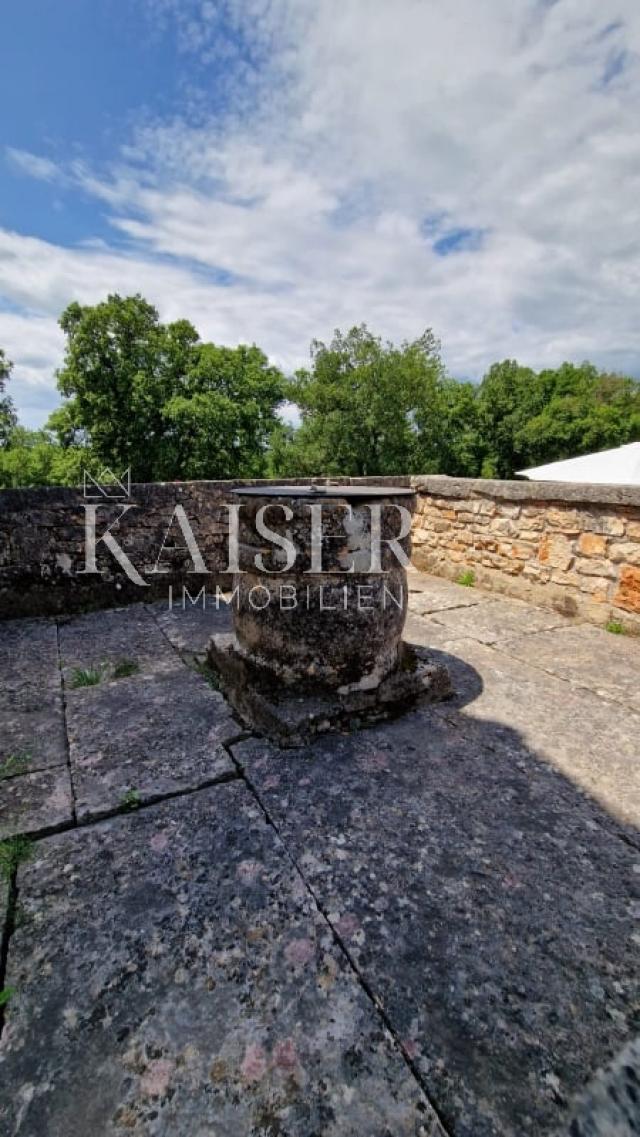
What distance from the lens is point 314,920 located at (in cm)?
149

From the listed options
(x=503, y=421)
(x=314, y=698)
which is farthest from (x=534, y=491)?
(x=503, y=421)

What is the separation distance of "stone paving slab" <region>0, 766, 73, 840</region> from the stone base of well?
2.90 ft

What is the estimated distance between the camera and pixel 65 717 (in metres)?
2.62

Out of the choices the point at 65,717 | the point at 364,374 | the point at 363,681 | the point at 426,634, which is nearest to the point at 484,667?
the point at 426,634

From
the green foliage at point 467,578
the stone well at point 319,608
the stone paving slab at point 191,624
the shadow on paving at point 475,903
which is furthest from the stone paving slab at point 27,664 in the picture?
the green foliage at point 467,578

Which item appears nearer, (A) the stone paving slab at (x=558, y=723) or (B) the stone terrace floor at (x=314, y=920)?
(B) the stone terrace floor at (x=314, y=920)

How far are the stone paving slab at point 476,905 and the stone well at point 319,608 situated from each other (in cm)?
26

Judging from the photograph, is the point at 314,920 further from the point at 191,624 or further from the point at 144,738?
the point at 191,624

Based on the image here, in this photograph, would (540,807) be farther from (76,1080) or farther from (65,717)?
(65,717)

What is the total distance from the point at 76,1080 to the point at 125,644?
2.73 meters

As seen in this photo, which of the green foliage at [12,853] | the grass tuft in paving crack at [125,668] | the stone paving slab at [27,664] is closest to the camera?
the green foliage at [12,853]

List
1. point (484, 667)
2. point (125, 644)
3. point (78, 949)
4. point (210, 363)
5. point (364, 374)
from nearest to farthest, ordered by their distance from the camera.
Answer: point (78, 949) < point (484, 667) < point (125, 644) < point (210, 363) < point (364, 374)

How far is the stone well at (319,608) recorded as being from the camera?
2.47m

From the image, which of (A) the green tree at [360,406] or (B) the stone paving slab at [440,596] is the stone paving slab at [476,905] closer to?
(B) the stone paving slab at [440,596]
